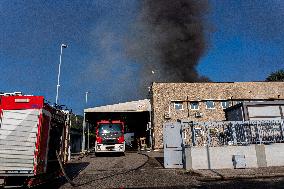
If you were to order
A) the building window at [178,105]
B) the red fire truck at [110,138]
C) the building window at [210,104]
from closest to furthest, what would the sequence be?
the red fire truck at [110,138], the building window at [178,105], the building window at [210,104]

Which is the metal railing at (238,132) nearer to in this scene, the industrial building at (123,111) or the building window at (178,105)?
the industrial building at (123,111)

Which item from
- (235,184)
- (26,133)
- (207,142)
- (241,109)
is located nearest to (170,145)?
(207,142)

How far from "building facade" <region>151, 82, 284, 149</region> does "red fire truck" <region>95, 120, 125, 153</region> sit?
404 inches

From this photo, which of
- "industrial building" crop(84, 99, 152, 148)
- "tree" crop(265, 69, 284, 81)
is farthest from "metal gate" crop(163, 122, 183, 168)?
"tree" crop(265, 69, 284, 81)

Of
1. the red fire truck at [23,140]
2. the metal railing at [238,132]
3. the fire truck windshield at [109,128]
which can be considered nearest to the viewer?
the red fire truck at [23,140]

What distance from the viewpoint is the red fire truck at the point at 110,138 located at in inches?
861

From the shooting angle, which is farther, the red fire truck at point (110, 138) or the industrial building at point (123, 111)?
the industrial building at point (123, 111)

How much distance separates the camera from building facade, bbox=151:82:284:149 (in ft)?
106

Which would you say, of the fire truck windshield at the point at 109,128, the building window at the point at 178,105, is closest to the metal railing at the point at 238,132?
the fire truck windshield at the point at 109,128

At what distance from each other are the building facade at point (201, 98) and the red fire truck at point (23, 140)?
24201mm

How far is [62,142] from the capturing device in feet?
34.9

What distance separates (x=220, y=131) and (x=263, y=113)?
583 centimetres

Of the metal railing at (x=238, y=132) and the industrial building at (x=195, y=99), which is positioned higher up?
the industrial building at (x=195, y=99)

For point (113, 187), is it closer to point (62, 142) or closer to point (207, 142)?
point (62, 142)
